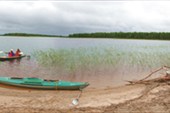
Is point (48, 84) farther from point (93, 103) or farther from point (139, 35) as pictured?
point (139, 35)

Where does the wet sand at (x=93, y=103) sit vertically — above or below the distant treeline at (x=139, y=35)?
below

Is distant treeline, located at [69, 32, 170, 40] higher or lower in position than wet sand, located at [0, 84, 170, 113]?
higher

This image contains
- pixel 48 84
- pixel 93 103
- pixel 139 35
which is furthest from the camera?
pixel 139 35

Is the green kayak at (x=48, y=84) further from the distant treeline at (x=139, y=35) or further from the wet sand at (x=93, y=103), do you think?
the distant treeline at (x=139, y=35)

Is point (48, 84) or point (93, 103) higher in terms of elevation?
point (48, 84)

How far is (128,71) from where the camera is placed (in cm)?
1991

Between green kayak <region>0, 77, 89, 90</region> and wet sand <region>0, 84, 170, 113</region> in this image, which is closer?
wet sand <region>0, 84, 170, 113</region>

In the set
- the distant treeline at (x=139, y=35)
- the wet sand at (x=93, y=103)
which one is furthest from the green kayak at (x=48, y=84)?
the distant treeline at (x=139, y=35)

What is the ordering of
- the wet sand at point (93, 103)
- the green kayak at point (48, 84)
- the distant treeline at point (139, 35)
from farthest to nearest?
the distant treeline at point (139, 35) < the green kayak at point (48, 84) < the wet sand at point (93, 103)

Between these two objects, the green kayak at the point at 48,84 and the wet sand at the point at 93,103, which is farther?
the green kayak at the point at 48,84

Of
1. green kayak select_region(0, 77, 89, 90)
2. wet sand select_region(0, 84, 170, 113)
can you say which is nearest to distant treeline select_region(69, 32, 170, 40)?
green kayak select_region(0, 77, 89, 90)

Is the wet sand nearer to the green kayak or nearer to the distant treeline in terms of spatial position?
the green kayak

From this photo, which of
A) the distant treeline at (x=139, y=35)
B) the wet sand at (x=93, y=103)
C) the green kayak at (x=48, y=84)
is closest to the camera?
the wet sand at (x=93, y=103)

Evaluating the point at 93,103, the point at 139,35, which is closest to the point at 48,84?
the point at 93,103
